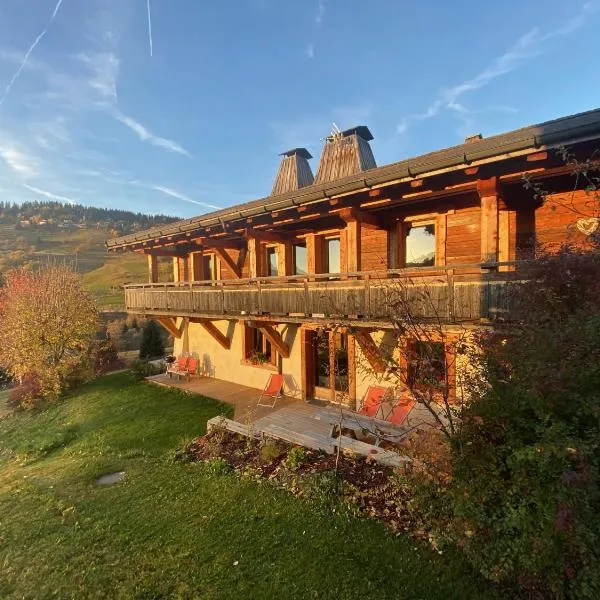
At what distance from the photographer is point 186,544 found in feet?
17.1

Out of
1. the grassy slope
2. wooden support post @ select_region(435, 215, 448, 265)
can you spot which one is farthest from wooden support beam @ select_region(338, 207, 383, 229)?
the grassy slope

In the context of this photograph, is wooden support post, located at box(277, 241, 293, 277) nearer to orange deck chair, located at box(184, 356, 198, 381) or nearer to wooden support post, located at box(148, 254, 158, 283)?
orange deck chair, located at box(184, 356, 198, 381)

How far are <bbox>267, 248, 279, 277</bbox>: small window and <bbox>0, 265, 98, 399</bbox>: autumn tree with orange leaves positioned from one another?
9.36 m

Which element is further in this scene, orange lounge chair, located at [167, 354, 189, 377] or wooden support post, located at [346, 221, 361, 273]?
orange lounge chair, located at [167, 354, 189, 377]

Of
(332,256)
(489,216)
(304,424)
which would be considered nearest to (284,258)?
(332,256)

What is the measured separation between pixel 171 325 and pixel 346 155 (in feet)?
35.6

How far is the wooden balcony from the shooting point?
6230 millimetres

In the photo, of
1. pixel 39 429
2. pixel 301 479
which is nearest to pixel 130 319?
pixel 39 429

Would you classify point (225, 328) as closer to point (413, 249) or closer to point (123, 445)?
point (123, 445)

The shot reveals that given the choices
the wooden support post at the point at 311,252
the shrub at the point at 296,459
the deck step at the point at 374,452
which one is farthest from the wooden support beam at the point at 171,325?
the deck step at the point at 374,452

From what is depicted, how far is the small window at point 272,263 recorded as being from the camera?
1403 cm

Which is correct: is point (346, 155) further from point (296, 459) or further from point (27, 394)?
point (27, 394)

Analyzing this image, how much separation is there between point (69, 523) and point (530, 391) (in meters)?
7.28

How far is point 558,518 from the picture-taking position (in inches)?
110
